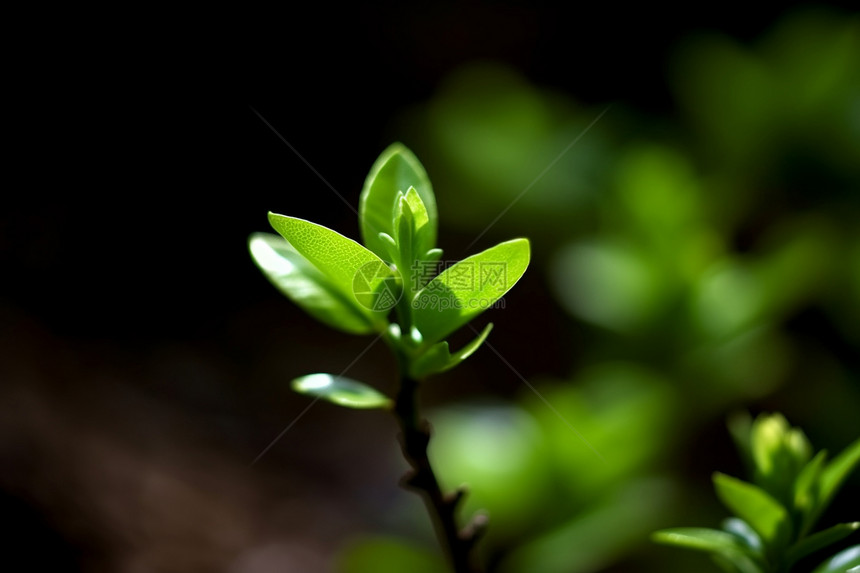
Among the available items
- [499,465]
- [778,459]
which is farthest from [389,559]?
[778,459]

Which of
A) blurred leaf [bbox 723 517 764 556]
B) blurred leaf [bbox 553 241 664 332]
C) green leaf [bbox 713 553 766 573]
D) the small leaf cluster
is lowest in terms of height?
blurred leaf [bbox 553 241 664 332]

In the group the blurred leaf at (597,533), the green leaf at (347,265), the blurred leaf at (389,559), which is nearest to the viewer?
the green leaf at (347,265)

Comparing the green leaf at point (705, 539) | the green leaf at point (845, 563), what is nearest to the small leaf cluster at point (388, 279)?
the green leaf at point (705, 539)

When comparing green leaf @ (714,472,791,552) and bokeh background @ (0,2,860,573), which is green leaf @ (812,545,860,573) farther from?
bokeh background @ (0,2,860,573)

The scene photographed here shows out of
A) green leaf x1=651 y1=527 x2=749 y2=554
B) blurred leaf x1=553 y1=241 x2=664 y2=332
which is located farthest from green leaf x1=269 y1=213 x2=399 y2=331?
blurred leaf x1=553 y1=241 x2=664 y2=332

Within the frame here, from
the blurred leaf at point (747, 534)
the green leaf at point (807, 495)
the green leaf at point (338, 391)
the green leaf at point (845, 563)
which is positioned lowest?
the blurred leaf at point (747, 534)

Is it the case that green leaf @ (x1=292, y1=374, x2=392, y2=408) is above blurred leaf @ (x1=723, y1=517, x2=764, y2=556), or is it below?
above

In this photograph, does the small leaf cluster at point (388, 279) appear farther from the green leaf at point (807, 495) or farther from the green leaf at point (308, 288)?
the green leaf at point (807, 495)
